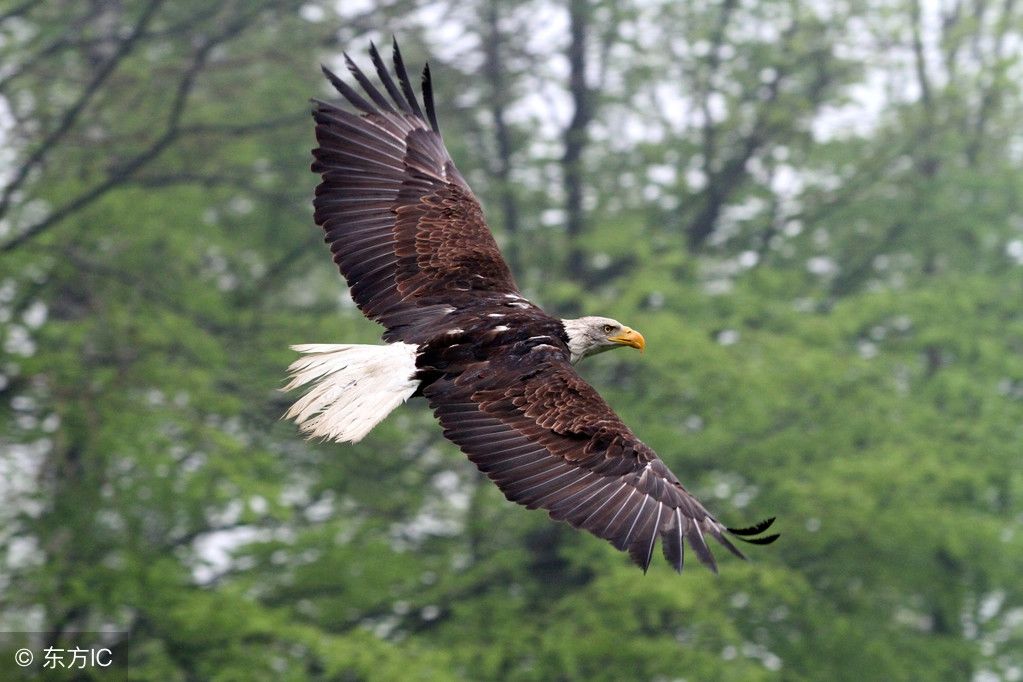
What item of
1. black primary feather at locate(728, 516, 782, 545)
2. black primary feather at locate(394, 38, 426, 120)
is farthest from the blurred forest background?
black primary feather at locate(728, 516, 782, 545)

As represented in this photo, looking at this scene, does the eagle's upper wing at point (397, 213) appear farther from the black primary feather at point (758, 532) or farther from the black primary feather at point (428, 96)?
the black primary feather at point (758, 532)

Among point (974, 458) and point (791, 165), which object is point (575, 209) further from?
point (974, 458)

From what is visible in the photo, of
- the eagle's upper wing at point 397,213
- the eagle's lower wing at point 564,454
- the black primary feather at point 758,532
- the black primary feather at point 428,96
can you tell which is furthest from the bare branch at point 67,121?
the black primary feather at point 758,532

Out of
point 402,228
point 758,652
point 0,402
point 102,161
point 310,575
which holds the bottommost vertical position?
point 758,652

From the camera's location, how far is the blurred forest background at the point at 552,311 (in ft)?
45.2

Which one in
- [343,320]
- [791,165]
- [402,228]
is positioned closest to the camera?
[402,228]

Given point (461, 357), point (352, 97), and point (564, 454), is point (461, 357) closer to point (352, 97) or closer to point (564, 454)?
point (564, 454)

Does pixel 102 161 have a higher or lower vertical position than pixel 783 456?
higher

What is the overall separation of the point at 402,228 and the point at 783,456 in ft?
30.7

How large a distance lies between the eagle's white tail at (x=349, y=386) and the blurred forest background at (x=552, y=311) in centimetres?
611

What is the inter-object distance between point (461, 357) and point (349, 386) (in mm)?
522

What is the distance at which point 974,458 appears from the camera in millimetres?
16203

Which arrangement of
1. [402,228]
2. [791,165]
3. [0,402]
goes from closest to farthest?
[402,228]
[0,402]
[791,165]

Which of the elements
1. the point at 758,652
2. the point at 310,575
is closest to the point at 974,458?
the point at 758,652
